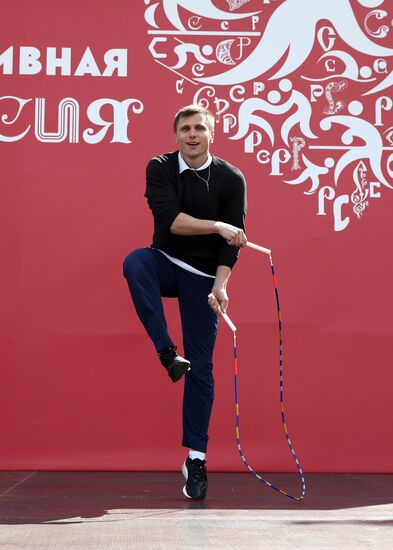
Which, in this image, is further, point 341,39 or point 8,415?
point 341,39

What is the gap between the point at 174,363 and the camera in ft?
7.33

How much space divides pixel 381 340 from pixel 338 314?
0.18m

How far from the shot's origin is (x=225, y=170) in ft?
8.29

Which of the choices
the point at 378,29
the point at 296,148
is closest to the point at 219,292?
the point at 296,148

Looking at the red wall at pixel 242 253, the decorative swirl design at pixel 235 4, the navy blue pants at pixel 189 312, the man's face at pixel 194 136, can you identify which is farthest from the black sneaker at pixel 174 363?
the decorative swirl design at pixel 235 4

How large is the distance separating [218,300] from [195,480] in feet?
1.61

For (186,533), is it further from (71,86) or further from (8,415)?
(71,86)

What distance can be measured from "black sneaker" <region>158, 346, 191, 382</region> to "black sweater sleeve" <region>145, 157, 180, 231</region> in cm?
36

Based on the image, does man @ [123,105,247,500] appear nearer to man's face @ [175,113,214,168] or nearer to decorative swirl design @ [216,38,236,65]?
man's face @ [175,113,214,168]

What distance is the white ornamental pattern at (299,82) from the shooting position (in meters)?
3.13

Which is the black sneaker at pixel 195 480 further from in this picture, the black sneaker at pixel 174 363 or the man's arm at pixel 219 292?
the man's arm at pixel 219 292

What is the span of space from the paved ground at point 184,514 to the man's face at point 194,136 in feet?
3.15

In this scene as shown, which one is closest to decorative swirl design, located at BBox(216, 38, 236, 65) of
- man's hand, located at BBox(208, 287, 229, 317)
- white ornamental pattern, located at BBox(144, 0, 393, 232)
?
white ornamental pattern, located at BBox(144, 0, 393, 232)

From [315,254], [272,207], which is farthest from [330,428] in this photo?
[272,207]
